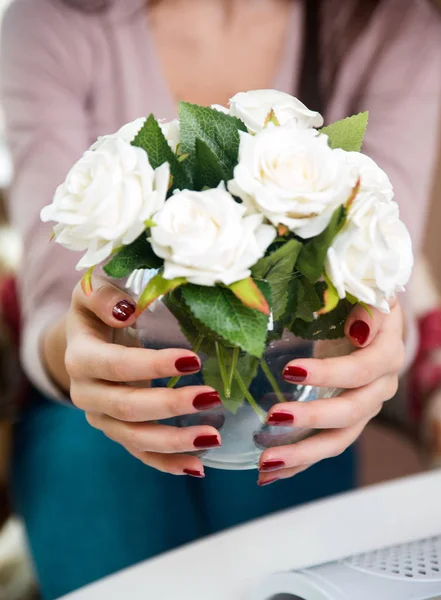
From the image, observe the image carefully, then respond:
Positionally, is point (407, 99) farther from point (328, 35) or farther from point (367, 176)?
point (367, 176)

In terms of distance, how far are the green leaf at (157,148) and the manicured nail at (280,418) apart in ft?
0.45

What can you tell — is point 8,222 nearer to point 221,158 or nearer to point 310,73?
point 310,73

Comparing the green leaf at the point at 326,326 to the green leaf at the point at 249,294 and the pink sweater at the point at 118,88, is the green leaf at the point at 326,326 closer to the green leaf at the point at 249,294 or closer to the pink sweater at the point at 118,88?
the green leaf at the point at 249,294

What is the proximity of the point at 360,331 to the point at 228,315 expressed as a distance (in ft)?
0.31

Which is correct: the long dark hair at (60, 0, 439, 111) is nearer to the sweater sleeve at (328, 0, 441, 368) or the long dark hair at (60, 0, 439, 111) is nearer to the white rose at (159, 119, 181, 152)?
the sweater sleeve at (328, 0, 441, 368)

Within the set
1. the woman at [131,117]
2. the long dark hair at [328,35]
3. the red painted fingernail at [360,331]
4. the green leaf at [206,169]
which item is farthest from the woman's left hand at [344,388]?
the long dark hair at [328,35]

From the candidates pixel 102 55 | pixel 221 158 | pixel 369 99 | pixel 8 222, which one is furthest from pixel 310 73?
pixel 8 222

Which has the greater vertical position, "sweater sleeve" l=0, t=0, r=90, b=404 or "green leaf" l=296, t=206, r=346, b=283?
"green leaf" l=296, t=206, r=346, b=283

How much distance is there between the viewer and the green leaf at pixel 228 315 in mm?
315

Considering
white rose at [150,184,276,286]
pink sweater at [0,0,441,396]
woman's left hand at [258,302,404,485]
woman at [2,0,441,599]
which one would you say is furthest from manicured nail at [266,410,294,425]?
pink sweater at [0,0,441,396]

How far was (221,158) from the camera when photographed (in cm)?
34

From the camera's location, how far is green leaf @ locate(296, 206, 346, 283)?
311 mm

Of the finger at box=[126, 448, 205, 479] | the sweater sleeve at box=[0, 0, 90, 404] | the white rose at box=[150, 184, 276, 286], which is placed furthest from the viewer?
the sweater sleeve at box=[0, 0, 90, 404]

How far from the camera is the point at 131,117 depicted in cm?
79
